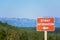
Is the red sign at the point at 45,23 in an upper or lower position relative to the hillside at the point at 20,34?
upper

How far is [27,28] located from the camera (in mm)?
13625

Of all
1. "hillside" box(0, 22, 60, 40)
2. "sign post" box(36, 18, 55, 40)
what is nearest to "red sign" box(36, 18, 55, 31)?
"sign post" box(36, 18, 55, 40)

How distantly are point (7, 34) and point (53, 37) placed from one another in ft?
9.95

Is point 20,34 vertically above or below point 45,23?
below

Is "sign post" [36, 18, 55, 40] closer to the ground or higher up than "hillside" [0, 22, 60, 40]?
higher up

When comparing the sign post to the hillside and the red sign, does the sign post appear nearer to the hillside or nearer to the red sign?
the red sign

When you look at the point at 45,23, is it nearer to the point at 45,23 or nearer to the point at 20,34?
the point at 45,23

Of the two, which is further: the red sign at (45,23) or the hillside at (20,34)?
the hillside at (20,34)

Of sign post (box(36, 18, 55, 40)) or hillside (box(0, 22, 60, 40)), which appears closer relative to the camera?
sign post (box(36, 18, 55, 40))

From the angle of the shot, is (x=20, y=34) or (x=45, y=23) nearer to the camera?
(x=45, y=23)

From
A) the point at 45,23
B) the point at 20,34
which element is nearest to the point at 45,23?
the point at 45,23

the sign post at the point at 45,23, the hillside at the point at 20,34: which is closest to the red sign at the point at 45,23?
the sign post at the point at 45,23

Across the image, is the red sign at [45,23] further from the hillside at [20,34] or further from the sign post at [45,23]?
the hillside at [20,34]

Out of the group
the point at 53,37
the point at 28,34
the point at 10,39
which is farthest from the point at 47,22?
the point at 53,37
